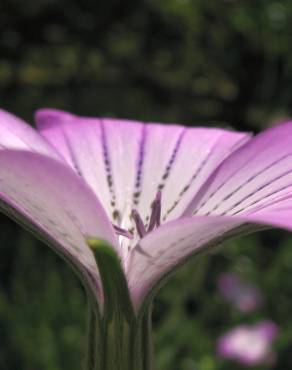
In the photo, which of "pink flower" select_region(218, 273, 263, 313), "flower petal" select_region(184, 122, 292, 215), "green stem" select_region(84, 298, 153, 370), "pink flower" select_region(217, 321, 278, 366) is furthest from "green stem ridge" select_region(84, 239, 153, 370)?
"pink flower" select_region(218, 273, 263, 313)

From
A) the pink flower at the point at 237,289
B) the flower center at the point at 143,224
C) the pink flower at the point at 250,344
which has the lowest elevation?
the pink flower at the point at 250,344

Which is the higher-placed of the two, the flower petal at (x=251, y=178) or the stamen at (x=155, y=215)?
the flower petal at (x=251, y=178)

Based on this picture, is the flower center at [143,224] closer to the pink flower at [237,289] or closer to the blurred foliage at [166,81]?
the blurred foliage at [166,81]

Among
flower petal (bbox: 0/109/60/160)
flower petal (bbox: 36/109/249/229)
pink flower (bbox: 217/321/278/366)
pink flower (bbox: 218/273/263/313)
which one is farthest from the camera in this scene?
pink flower (bbox: 218/273/263/313)

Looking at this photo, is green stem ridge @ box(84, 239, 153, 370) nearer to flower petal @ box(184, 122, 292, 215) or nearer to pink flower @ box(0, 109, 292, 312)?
pink flower @ box(0, 109, 292, 312)

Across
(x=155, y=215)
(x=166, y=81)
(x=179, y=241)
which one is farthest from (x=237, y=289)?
(x=179, y=241)

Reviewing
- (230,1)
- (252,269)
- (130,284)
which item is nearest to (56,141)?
(130,284)

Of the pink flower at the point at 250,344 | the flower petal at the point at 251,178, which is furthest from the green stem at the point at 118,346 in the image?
the pink flower at the point at 250,344
